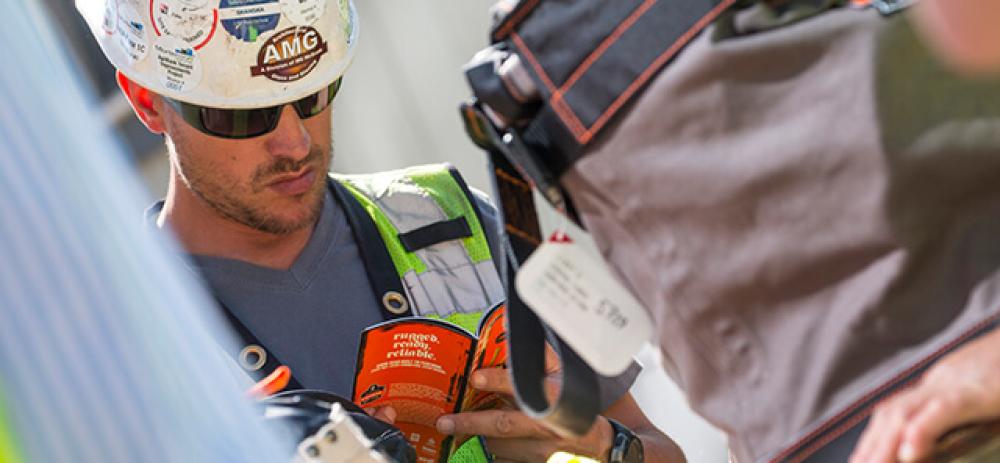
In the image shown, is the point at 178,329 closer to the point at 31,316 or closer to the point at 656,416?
the point at 31,316

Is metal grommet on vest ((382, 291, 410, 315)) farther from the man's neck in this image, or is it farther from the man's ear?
the man's ear

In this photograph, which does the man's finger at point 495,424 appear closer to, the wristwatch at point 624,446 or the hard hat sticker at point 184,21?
the wristwatch at point 624,446

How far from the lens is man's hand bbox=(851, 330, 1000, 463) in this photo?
3.93ft

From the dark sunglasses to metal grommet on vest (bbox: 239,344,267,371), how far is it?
1.54ft

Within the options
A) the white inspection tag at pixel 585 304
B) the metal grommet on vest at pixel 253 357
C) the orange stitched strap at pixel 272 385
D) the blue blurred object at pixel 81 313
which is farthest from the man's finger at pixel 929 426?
the metal grommet on vest at pixel 253 357

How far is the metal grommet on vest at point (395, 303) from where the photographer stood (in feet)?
9.03

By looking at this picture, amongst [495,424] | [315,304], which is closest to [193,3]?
[315,304]

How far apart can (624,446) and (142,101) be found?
1324 mm

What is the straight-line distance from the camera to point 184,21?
101 inches

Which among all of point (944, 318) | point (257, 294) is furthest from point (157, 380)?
point (257, 294)

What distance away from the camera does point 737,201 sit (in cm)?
132

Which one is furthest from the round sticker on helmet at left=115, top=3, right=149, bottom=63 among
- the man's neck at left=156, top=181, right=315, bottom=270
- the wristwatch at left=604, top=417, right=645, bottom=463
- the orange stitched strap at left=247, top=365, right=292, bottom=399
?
the wristwatch at left=604, top=417, right=645, bottom=463

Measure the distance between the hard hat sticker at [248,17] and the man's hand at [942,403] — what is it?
1.70 metres

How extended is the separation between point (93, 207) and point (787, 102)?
0.70 metres
